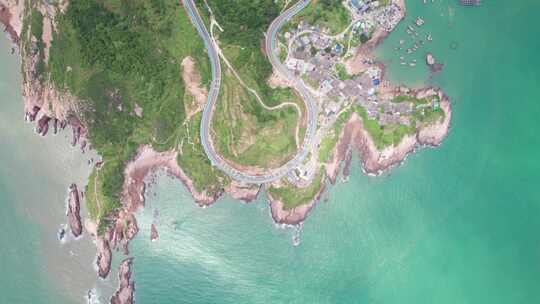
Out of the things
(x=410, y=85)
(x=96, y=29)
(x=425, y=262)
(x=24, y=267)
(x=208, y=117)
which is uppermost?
(x=96, y=29)

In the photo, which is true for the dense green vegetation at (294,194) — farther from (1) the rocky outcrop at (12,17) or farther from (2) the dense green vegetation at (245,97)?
(1) the rocky outcrop at (12,17)

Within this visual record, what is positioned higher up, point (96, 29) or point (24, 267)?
point (96, 29)

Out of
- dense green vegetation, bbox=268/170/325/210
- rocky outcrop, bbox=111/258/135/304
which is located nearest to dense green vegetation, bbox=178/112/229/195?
dense green vegetation, bbox=268/170/325/210

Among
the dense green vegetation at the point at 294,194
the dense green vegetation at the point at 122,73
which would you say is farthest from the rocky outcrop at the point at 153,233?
the dense green vegetation at the point at 294,194

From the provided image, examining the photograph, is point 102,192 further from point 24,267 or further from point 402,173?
point 402,173

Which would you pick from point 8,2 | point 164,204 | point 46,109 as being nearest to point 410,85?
point 164,204
